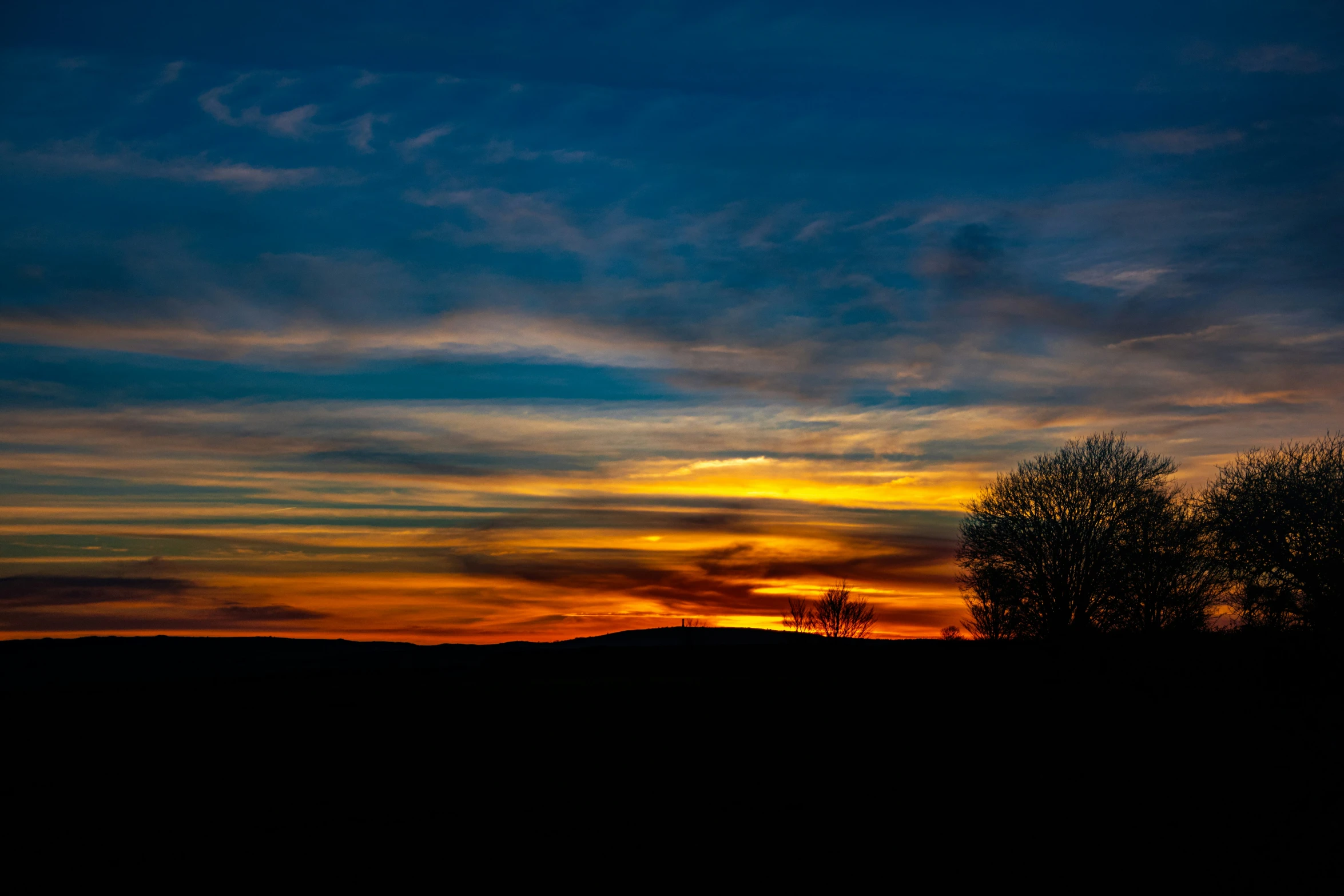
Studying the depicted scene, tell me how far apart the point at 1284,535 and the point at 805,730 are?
34.6m

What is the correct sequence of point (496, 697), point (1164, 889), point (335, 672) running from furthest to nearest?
point (335, 672) → point (496, 697) → point (1164, 889)

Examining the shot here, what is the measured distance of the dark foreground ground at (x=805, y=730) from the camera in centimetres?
1980

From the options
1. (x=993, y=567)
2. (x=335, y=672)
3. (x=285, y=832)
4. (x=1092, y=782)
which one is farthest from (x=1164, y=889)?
(x=335, y=672)

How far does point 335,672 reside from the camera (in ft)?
178

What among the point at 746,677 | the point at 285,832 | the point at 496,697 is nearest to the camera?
the point at 285,832

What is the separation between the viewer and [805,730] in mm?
24969

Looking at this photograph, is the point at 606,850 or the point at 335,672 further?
the point at 335,672

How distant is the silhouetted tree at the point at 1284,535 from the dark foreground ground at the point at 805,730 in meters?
14.2

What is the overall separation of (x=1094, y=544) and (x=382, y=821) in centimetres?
4381

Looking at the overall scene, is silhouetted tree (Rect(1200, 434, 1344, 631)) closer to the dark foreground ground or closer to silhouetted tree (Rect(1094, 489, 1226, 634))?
silhouetted tree (Rect(1094, 489, 1226, 634))

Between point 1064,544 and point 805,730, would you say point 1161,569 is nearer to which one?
point 1064,544

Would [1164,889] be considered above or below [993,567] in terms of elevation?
below

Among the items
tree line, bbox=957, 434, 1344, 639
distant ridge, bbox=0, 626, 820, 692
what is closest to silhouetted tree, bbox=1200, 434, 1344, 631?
tree line, bbox=957, 434, 1344, 639

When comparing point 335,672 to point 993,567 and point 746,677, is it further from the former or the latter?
point 993,567
